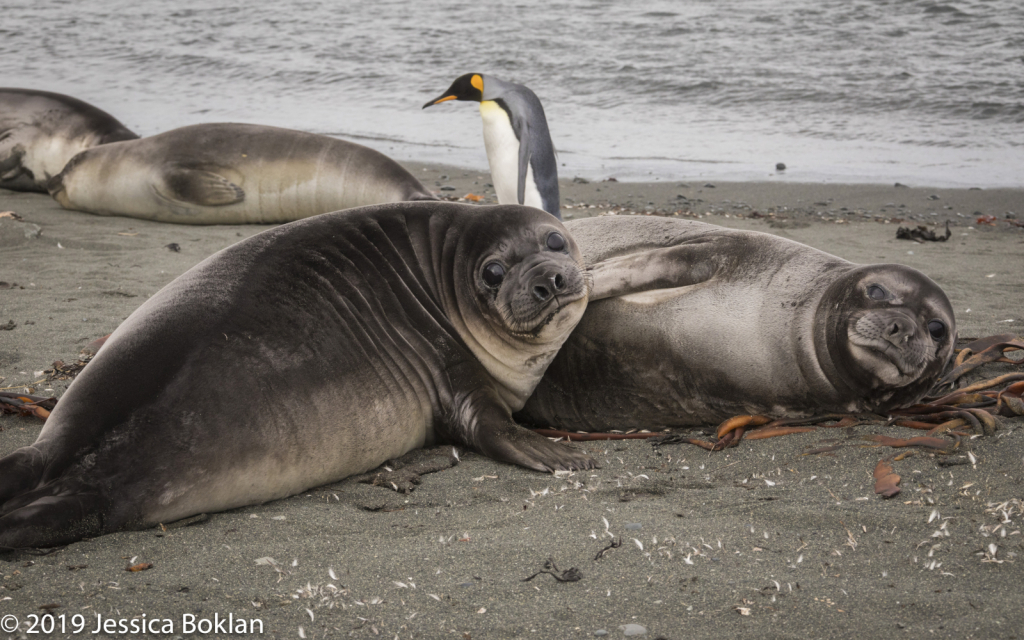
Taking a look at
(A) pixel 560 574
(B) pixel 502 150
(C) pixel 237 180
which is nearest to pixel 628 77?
(B) pixel 502 150

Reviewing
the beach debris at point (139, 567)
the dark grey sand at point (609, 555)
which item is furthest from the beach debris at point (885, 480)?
the beach debris at point (139, 567)

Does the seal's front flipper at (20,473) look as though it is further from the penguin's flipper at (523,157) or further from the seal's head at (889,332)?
the penguin's flipper at (523,157)

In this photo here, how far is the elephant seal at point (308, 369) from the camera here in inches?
102

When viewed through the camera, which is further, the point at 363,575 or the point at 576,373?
the point at 576,373

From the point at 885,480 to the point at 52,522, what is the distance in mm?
2273

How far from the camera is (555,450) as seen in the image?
3.25 m

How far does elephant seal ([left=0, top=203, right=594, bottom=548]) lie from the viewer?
259 centimetres

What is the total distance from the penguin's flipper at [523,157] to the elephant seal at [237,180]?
2.86ft

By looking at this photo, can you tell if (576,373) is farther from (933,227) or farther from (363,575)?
(933,227)

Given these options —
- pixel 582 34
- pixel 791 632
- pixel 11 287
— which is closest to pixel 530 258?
pixel 791 632

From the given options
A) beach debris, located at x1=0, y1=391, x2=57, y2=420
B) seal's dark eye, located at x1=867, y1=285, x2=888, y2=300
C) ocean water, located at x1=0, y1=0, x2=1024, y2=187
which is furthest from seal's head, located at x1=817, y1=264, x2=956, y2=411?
ocean water, located at x1=0, y1=0, x2=1024, y2=187

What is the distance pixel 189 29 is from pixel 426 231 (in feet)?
75.4

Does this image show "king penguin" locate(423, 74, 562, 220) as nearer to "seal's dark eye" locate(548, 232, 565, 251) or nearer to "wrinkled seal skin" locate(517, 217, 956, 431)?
"wrinkled seal skin" locate(517, 217, 956, 431)

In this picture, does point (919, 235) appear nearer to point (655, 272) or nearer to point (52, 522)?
point (655, 272)
